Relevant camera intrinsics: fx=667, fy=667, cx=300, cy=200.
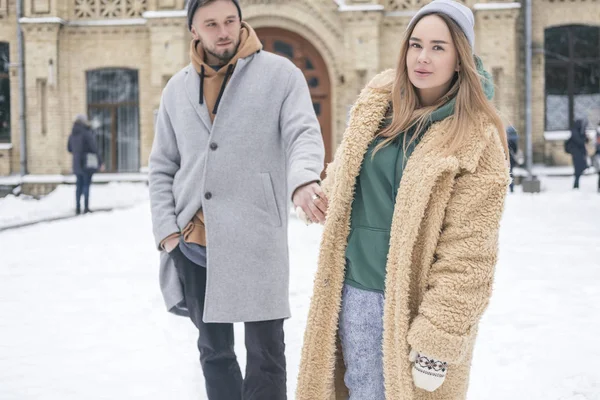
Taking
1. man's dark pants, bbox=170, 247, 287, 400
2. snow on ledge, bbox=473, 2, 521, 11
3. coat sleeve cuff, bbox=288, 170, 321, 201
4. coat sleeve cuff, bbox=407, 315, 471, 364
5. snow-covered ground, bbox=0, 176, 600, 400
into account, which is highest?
snow on ledge, bbox=473, 2, 521, 11

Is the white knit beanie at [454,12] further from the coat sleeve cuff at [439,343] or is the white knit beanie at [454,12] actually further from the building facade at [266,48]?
the building facade at [266,48]

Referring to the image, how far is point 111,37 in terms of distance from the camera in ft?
57.4

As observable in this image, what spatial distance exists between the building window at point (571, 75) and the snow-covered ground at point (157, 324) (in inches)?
322

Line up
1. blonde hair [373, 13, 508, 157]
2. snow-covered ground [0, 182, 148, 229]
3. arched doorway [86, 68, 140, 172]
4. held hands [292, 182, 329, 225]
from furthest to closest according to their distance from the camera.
Result: arched doorway [86, 68, 140, 172]
snow-covered ground [0, 182, 148, 229]
held hands [292, 182, 329, 225]
blonde hair [373, 13, 508, 157]

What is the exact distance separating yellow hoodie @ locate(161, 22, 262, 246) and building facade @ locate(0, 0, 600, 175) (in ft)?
43.4

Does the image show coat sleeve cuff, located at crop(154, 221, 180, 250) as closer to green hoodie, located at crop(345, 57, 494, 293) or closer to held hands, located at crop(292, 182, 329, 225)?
held hands, located at crop(292, 182, 329, 225)

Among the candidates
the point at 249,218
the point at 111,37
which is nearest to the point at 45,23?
the point at 111,37

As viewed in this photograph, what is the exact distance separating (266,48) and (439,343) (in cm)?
1528

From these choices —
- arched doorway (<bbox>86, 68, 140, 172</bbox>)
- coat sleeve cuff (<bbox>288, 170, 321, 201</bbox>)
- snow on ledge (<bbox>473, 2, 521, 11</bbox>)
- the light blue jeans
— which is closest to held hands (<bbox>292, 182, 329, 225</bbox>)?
coat sleeve cuff (<bbox>288, 170, 321, 201</bbox>)

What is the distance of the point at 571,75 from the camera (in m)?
17.2

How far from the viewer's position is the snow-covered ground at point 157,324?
13.4 feet

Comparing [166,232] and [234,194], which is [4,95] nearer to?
[166,232]

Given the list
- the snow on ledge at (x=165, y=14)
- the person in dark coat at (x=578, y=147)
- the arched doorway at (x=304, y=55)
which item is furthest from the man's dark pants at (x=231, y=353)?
the snow on ledge at (x=165, y=14)

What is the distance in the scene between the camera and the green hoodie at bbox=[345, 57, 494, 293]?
2252mm
